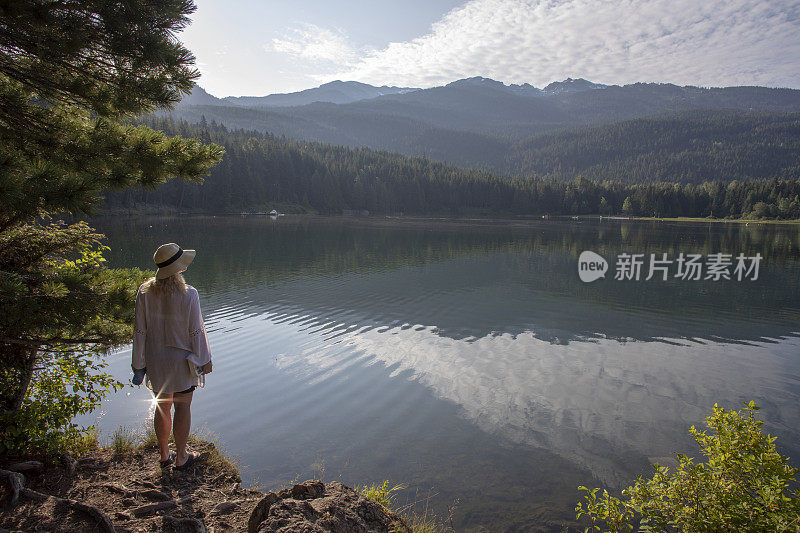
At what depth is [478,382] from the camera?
12.1 m

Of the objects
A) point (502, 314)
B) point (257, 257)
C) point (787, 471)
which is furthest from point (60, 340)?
point (257, 257)

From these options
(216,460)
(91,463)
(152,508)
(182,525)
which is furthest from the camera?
(216,460)

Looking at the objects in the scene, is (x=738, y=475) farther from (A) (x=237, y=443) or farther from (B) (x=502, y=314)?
(B) (x=502, y=314)

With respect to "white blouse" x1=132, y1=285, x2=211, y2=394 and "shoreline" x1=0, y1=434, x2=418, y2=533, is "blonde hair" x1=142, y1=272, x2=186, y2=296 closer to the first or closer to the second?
"white blouse" x1=132, y1=285, x2=211, y2=394

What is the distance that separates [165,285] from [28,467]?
2.66 m

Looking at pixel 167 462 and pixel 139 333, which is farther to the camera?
pixel 167 462

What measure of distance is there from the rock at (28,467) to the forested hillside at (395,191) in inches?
4761

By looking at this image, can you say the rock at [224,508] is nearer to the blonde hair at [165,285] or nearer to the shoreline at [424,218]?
the blonde hair at [165,285]

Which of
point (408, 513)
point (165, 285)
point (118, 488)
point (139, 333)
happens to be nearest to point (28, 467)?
point (118, 488)

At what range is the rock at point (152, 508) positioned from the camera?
15.6 feet

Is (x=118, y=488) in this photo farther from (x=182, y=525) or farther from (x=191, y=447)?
(x=191, y=447)

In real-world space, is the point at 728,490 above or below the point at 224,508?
above

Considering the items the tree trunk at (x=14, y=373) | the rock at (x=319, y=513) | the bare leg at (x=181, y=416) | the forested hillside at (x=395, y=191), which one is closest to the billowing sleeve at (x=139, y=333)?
the bare leg at (x=181, y=416)

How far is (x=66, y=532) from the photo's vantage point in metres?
4.17
